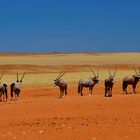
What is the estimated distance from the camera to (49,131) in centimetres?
1482

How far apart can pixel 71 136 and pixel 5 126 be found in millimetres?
3523

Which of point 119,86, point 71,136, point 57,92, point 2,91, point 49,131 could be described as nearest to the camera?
point 71,136

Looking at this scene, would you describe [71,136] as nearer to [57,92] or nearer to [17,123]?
[17,123]

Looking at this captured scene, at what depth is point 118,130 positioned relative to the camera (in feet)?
48.1

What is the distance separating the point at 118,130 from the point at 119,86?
27701mm

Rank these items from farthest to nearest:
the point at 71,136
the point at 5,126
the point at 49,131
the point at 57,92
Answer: the point at 57,92 < the point at 5,126 < the point at 49,131 < the point at 71,136

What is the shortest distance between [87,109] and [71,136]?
22.3ft

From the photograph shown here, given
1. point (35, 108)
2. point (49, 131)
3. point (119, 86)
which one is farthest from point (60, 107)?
point (119, 86)

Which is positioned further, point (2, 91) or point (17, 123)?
point (2, 91)

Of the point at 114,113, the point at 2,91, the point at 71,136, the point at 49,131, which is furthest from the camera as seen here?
the point at 2,91

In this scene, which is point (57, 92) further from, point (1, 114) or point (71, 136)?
point (71, 136)

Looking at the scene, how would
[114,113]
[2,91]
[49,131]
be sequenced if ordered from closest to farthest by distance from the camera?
[49,131]
[114,113]
[2,91]

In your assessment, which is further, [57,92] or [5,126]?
[57,92]

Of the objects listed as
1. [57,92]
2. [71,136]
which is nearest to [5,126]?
[71,136]
